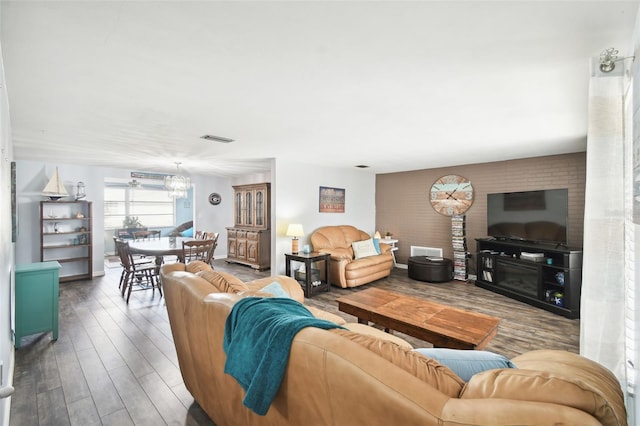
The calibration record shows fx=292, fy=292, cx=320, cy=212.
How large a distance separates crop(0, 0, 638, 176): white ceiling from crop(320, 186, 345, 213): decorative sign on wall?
7.66 ft

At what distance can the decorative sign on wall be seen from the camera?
5.94 metres

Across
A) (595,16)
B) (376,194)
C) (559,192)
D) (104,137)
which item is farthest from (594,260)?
(376,194)

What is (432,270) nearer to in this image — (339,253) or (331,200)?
(339,253)

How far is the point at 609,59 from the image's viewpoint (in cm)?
161

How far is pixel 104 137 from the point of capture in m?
3.58

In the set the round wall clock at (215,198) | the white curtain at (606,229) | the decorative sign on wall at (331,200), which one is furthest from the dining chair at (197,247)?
the white curtain at (606,229)

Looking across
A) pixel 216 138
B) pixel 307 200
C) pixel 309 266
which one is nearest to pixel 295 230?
pixel 309 266

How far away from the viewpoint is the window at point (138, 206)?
340 inches

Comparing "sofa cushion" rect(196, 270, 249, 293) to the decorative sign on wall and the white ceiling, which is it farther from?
the decorative sign on wall

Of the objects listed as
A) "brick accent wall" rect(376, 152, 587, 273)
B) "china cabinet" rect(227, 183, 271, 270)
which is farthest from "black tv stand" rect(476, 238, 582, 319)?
"china cabinet" rect(227, 183, 271, 270)

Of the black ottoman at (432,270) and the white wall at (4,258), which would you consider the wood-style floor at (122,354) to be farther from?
the black ottoman at (432,270)

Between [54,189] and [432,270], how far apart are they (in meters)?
6.86

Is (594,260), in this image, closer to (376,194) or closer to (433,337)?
(433,337)

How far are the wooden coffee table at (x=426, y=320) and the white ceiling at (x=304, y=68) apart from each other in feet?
5.98
